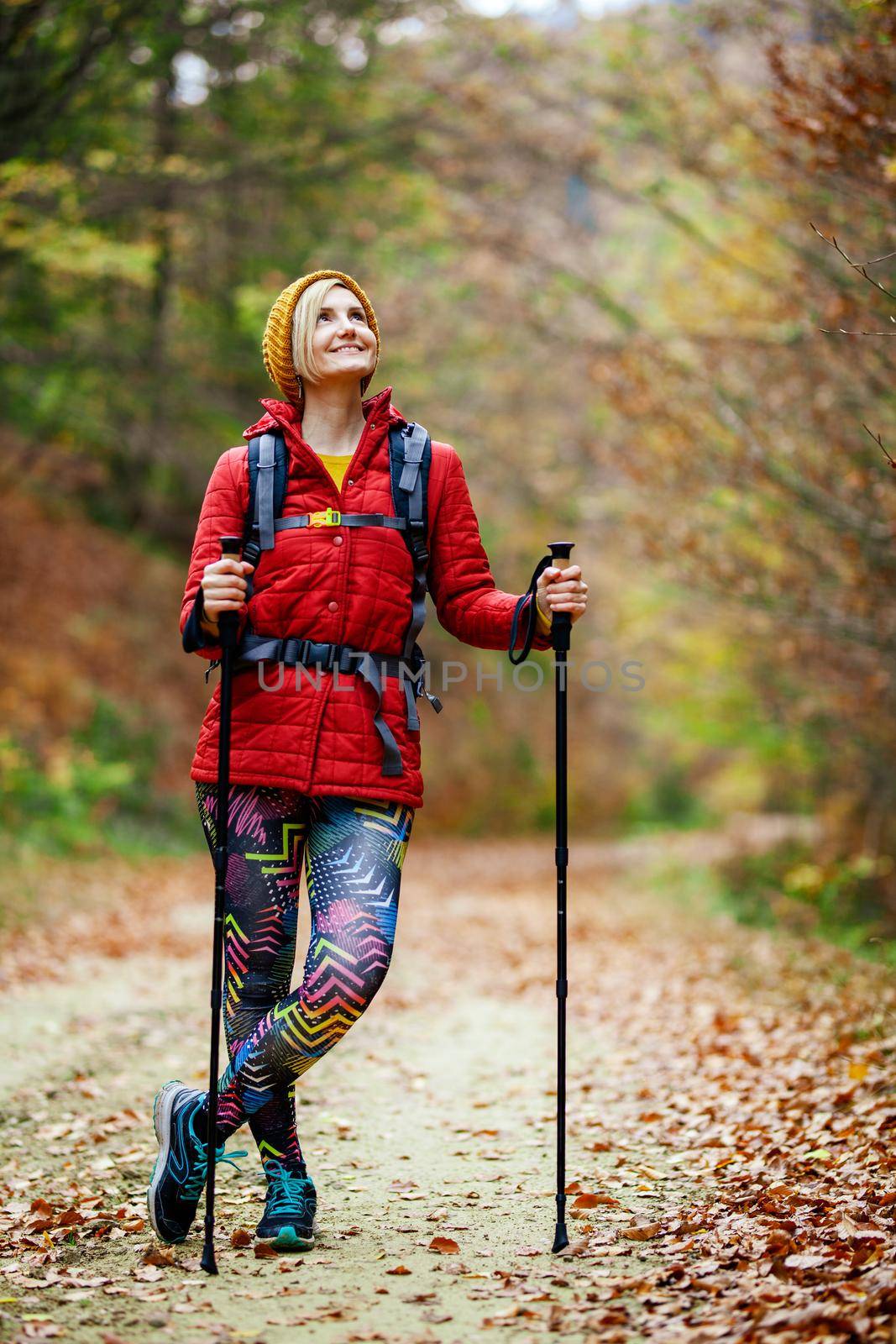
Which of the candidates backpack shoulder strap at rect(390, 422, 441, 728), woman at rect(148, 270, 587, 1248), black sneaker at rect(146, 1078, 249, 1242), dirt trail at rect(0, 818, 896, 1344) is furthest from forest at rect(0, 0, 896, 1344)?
backpack shoulder strap at rect(390, 422, 441, 728)

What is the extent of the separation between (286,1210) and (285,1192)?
5 cm

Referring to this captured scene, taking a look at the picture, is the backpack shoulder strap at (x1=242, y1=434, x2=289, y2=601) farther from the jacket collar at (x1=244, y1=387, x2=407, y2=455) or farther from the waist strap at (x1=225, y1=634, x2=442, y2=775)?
the waist strap at (x1=225, y1=634, x2=442, y2=775)

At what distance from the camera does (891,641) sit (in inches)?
333

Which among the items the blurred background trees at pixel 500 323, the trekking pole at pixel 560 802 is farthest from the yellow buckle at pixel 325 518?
the blurred background trees at pixel 500 323

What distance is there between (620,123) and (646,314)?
206 cm

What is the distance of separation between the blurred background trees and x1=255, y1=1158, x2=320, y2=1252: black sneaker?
4.32 metres

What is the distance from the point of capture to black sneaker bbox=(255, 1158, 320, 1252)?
355 centimetres

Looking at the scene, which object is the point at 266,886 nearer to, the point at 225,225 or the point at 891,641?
the point at 891,641

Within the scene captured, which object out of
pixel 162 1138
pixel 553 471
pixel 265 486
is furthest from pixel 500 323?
pixel 162 1138

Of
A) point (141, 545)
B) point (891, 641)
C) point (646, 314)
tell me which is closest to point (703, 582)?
point (891, 641)

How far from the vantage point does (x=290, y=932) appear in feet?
11.9

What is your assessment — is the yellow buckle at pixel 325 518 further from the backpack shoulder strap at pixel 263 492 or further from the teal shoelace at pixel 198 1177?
the teal shoelace at pixel 198 1177

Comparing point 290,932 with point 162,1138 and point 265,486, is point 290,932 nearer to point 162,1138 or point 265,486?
point 162,1138

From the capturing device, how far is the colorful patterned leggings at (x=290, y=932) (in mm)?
3398
